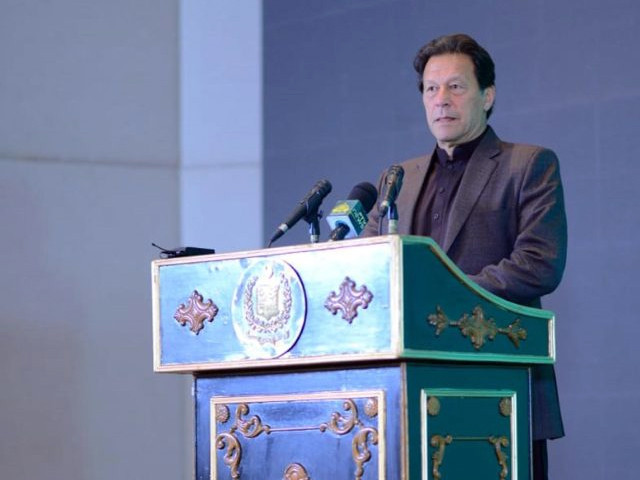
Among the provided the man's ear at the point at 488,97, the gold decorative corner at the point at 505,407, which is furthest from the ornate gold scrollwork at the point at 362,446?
the man's ear at the point at 488,97

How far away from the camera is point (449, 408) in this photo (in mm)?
2492

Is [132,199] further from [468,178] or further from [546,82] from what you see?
[468,178]

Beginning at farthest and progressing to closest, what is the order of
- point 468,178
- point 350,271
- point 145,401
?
point 145,401 → point 468,178 → point 350,271

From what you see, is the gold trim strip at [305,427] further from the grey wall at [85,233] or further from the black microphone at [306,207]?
the grey wall at [85,233]

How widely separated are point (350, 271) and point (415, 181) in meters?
0.71

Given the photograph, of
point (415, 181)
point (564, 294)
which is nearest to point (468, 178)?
point (415, 181)

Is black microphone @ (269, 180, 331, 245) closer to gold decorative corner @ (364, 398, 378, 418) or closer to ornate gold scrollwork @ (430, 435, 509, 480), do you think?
gold decorative corner @ (364, 398, 378, 418)

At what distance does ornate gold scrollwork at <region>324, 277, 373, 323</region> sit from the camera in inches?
94.3

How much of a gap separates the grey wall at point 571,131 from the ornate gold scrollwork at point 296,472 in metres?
1.85

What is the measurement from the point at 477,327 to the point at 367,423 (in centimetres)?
30

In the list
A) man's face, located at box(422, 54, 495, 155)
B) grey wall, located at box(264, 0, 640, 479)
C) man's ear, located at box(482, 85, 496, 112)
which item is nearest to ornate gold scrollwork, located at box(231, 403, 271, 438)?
man's face, located at box(422, 54, 495, 155)

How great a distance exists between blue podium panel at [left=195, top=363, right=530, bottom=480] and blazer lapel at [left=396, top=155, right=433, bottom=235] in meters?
0.52

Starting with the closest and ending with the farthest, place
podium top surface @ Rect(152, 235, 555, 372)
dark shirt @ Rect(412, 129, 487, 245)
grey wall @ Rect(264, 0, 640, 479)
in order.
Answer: podium top surface @ Rect(152, 235, 555, 372) → dark shirt @ Rect(412, 129, 487, 245) → grey wall @ Rect(264, 0, 640, 479)

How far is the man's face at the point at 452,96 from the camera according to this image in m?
2.97
